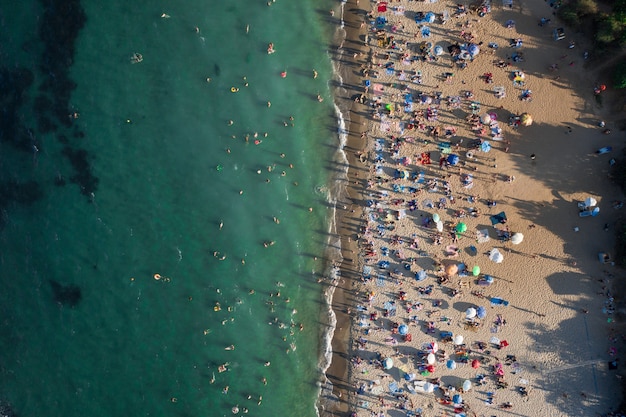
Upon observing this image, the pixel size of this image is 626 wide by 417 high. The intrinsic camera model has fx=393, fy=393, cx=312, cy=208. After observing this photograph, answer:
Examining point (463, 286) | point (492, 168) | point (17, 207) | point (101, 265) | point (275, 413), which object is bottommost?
point (275, 413)

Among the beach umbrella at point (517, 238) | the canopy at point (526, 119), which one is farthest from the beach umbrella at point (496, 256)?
the canopy at point (526, 119)

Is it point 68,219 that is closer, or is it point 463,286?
point 463,286

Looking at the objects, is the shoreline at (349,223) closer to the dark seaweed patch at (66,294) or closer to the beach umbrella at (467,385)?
the beach umbrella at (467,385)

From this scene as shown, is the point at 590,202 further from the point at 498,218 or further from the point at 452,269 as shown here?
the point at 452,269

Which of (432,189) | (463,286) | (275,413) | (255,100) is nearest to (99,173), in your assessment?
(255,100)

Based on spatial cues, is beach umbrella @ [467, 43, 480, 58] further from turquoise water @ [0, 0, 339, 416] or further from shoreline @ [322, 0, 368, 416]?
turquoise water @ [0, 0, 339, 416]

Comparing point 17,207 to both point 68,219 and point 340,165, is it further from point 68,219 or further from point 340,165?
point 340,165
